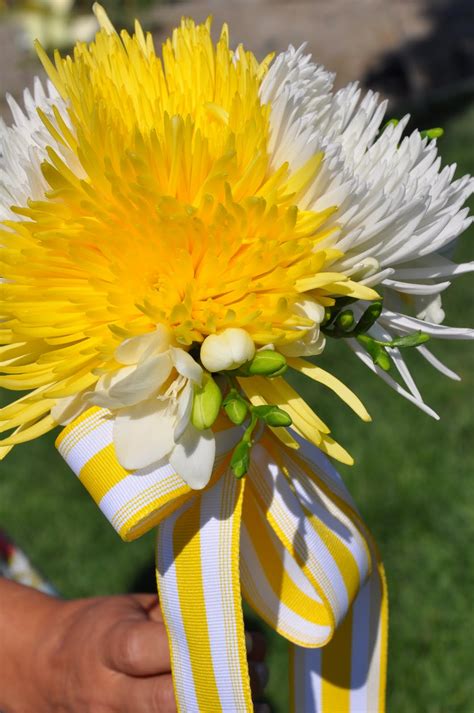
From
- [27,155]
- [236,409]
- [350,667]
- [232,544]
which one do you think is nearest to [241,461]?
[236,409]

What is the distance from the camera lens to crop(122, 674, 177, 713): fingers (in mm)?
913

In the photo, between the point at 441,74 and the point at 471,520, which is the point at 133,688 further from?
the point at 441,74

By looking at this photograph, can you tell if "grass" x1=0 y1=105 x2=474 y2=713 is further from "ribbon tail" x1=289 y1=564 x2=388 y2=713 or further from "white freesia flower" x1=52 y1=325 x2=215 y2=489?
"white freesia flower" x1=52 y1=325 x2=215 y2=489

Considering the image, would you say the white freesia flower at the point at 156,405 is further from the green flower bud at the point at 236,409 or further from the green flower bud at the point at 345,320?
the green flower bud at the point at 345,320

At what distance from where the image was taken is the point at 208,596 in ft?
2.53

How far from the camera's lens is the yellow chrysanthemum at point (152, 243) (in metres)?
0.64

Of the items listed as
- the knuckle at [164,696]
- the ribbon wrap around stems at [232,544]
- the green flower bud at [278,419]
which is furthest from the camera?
the knuckle at [164,696]

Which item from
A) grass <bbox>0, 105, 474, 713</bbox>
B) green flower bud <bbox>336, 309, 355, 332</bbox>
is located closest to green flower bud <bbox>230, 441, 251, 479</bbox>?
green flower bud <bbox>336, 309, 355, 332</bbox>

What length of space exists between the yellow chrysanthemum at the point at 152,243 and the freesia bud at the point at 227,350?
10 millimetres

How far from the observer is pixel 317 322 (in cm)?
65

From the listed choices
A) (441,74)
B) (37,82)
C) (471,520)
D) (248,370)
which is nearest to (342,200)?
(248,370)

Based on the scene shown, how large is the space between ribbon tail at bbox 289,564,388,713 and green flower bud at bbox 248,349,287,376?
45 centimetres

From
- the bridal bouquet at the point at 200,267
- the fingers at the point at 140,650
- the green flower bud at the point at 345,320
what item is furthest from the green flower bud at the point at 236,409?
the fingers at the point at 140,650

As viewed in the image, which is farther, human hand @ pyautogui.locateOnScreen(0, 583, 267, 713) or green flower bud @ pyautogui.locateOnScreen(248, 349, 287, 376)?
human hand @ pyautogui.locateOnScreen(0, 583, 267, 713)
